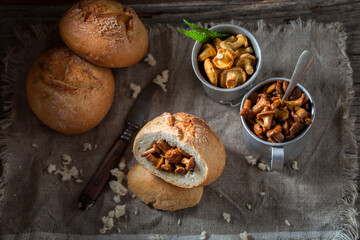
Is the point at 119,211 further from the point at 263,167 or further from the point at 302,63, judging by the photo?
the point at 302,63

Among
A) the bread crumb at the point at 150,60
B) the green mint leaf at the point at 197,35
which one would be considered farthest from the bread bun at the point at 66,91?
the green mint leaf at the point at 197,35

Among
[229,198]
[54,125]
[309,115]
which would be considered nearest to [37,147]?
[54,125]

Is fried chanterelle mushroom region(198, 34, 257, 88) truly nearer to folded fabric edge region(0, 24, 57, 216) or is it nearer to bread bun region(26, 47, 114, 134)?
bread bun region(26, 47, 114, 134)

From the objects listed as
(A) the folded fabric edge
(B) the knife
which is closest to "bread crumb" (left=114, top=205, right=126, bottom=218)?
(B) the knife

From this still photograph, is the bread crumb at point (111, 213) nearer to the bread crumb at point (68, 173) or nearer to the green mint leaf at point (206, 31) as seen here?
the bread crumb at point (68, 173)

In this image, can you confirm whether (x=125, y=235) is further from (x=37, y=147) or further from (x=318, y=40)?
(x=318, y=40)
